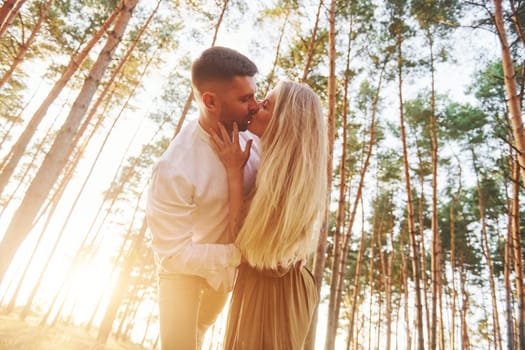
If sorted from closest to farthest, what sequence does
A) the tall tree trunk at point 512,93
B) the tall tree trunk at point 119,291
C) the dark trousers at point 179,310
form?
the dark trousers at point 179,310 < the tall tree trunk at point 512,93 < the tall tree trunk at point 119,291

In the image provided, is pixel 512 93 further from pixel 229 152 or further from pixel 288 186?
pixel 229 152

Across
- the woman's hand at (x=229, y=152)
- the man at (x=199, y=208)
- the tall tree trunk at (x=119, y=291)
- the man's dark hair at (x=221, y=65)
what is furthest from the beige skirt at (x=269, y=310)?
the tall tree trunk at (x=119, y=291)

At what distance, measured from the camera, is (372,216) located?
64.7 ft

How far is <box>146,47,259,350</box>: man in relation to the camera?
124 centimetres

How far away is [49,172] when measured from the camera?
3.95 m

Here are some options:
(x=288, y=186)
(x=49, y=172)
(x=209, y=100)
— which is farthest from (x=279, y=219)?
(x=49, y=172)

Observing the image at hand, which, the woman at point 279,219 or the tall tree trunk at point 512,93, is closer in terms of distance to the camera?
the woman at point 279,219

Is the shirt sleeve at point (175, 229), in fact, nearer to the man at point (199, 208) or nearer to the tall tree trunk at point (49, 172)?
the man at point (199, 208)

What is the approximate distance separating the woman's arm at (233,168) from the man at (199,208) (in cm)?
5

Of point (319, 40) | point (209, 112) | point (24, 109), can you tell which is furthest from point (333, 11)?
point (24, 109)

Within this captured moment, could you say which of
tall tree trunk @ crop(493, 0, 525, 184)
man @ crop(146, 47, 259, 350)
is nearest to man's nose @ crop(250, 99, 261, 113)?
man @ crop(146, 47, 259, 350)

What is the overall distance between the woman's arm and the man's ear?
123mm

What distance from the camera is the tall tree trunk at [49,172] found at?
3.79 metres

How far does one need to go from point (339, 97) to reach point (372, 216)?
1222 centimetres
